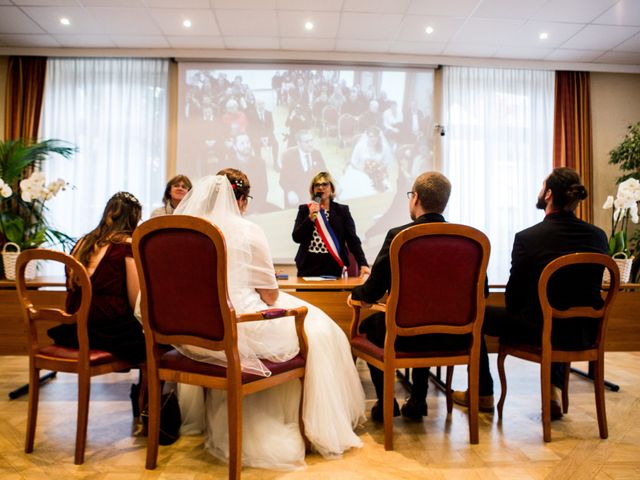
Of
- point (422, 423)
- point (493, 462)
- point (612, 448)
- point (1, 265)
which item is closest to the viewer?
point (493, 462)

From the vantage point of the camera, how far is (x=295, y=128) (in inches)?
233

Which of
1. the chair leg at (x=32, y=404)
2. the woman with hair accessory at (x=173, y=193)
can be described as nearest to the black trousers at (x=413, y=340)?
the chair leg at (x=32, y=404)

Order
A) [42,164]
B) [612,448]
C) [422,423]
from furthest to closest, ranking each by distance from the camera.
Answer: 1. [42,164]
2. [422,423]
3. [612,448]

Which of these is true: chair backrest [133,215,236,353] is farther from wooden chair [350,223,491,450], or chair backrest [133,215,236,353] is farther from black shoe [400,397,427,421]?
black shoe [400,397,427,421]

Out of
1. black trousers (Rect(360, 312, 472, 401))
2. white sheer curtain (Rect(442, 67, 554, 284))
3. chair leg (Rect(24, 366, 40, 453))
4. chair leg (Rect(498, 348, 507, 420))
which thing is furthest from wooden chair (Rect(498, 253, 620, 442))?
white sheer curtain (Rect(442, 67, 554, 284))

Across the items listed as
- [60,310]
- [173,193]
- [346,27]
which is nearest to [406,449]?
[60,310]

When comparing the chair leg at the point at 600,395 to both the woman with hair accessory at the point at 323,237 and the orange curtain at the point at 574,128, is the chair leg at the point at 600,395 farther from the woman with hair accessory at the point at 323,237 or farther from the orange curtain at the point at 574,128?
the orange curtain at the point at 574,128

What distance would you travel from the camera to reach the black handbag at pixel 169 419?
89.8 inches

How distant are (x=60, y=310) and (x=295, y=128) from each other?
13.9 feet

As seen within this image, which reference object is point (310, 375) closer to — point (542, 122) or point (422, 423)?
point (422, 423)

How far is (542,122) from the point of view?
6188mm

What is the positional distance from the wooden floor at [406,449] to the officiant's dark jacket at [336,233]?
1326 mm

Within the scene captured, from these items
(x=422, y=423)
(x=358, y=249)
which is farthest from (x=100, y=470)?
(x=358, y=249)

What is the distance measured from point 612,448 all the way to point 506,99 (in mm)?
4826
